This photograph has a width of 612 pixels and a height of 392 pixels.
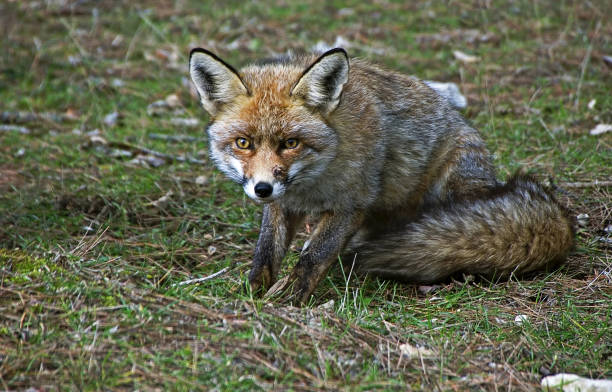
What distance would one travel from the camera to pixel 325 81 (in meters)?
4.54

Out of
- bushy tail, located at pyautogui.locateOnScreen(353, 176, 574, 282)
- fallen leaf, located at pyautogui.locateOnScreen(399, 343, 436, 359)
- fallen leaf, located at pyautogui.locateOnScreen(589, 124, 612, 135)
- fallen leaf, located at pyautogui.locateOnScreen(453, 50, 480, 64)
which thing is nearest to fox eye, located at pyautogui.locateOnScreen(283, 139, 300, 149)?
bushy tail, located at pyautogui.locateOnScreen(353, 176, 574, 282)

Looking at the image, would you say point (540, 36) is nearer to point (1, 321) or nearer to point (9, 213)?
point (9, 213)

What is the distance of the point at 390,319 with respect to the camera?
13.5 ft

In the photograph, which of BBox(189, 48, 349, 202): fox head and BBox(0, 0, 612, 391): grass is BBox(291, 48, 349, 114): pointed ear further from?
BBox(0, 0, 612, 391): grass

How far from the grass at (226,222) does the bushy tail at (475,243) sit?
15 centimetres

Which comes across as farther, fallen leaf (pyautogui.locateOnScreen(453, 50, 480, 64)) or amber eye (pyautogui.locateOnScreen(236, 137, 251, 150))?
fallen leaf (pyautogui.locateOnScreen(453, 50, 480, 64))

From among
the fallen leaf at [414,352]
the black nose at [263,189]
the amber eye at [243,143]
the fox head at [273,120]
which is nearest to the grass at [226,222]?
the fallen leaf at [414,352]

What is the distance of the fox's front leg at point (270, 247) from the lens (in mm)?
4758

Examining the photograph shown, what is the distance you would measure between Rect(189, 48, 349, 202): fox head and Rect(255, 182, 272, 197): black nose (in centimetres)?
1

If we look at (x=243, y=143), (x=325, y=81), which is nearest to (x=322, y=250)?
(x=243, y=143)

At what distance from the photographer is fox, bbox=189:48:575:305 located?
4.43 metres

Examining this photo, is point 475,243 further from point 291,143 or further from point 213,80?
point 213,80

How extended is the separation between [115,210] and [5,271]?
7.62ft

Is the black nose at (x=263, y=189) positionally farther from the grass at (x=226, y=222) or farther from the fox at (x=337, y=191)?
the grass at (x=226, y=222)
